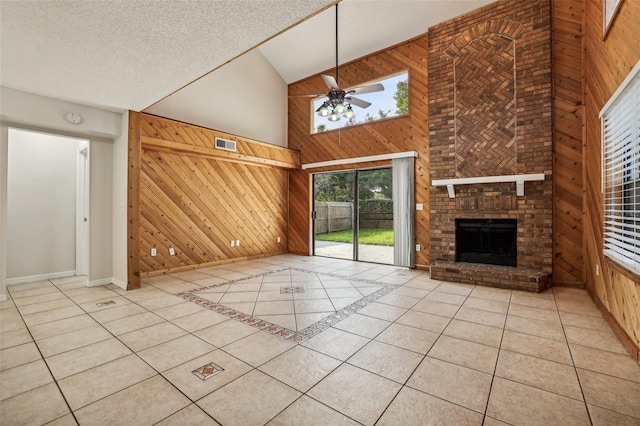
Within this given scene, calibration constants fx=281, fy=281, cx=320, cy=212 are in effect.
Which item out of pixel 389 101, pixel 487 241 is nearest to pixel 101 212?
pixel 389 101

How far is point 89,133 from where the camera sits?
4.23 meters

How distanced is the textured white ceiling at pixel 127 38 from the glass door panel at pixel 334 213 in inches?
172

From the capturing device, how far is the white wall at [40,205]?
4523 millimetres

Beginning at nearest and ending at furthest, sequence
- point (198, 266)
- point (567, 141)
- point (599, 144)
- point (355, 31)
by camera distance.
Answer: point (599, 144), point (567, 141), point (198, 266), point (355, 31)

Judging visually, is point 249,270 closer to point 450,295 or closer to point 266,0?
point 450,295

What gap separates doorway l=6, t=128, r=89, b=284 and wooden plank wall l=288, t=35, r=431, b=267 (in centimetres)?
446

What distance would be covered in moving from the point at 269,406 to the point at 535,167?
5.05 metres

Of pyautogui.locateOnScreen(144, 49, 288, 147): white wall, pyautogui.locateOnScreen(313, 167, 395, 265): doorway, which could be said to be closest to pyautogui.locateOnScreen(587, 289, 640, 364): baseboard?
pyautogui.locateOnScreen(313, 167, 395, 265): doorway

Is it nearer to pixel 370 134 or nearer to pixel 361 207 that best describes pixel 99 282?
pixel 361 207

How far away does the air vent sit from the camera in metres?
5.70

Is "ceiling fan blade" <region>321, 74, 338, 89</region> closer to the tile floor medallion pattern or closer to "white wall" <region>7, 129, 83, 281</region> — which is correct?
the tile floor medallion pattern

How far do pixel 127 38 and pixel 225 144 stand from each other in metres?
3.36

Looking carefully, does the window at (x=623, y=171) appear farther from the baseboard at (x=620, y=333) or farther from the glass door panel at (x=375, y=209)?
the glass door panel at (x=375, y=209)

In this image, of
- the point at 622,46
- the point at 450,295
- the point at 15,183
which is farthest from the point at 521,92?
the point at 15,183
